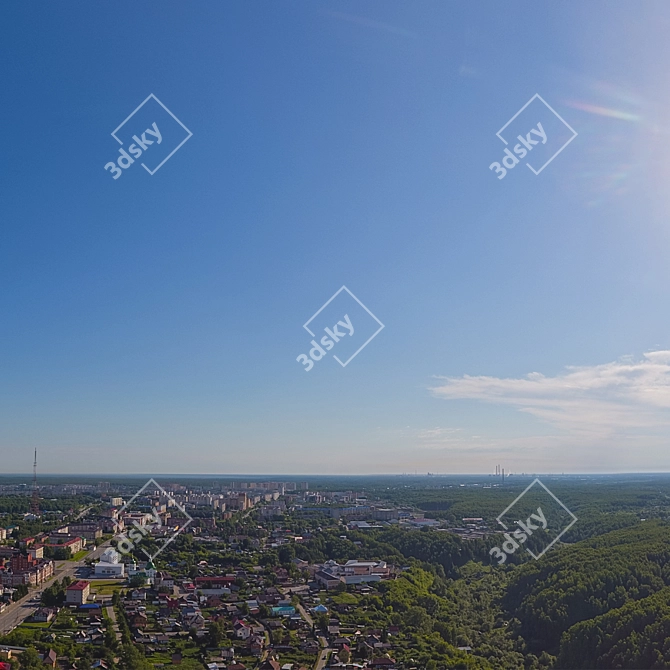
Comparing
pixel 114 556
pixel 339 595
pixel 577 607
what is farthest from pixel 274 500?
pixel 577 607

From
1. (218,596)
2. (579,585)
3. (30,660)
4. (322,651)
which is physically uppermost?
(30,660)

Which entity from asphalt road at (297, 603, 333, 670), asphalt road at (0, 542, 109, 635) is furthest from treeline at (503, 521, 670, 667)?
asphalt road at (0, 542, 109, 635)

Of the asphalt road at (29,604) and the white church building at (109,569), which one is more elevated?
the white church building at (109,569)

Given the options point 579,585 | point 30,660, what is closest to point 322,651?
point 30,660

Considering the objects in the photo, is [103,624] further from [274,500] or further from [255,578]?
[274,500]

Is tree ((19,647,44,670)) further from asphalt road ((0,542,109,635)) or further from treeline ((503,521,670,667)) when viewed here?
treeline ((503,521,670,667))

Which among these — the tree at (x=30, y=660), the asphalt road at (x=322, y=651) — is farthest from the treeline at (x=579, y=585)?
the tree at (x=30, y=660)

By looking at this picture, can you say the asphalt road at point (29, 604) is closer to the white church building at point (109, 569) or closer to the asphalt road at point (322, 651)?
the white church building at point (109, 569)

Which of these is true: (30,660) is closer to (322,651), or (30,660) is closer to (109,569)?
(322,651)
